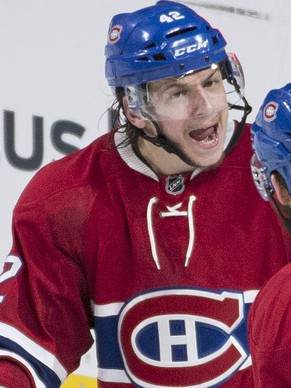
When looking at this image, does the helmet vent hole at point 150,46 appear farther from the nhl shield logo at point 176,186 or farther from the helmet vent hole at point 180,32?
the nhl shield logo at point 176,186

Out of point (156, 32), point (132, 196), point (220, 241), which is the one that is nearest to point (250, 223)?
point (220, 241)

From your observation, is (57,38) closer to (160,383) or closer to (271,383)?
(160,383)

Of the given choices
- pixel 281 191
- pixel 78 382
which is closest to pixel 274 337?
pixel 281 191

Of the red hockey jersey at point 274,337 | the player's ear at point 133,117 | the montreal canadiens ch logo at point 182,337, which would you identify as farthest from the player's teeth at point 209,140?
the red hockey jersey at point 274,337

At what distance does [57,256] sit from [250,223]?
280mm

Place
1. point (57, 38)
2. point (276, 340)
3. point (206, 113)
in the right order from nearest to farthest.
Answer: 1. point (276, 340)
2. point (206, 113)
3. point (57, 38)

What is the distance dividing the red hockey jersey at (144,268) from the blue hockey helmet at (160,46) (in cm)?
14

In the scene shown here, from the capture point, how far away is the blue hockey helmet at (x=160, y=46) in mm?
1977

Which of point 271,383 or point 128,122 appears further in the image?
point 128,122

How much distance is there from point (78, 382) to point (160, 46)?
729 mm

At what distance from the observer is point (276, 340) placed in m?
1.49

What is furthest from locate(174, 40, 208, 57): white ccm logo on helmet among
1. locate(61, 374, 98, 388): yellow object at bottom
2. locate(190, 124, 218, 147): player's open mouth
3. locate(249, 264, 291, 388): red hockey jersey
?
locate(61, 374, 98, 388): yellow object at bottom

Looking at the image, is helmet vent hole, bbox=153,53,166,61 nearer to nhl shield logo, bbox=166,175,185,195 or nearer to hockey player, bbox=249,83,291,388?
nhl shield logo, bbox=166,175,185,195

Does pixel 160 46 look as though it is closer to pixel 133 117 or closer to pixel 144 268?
pixel 133 117
